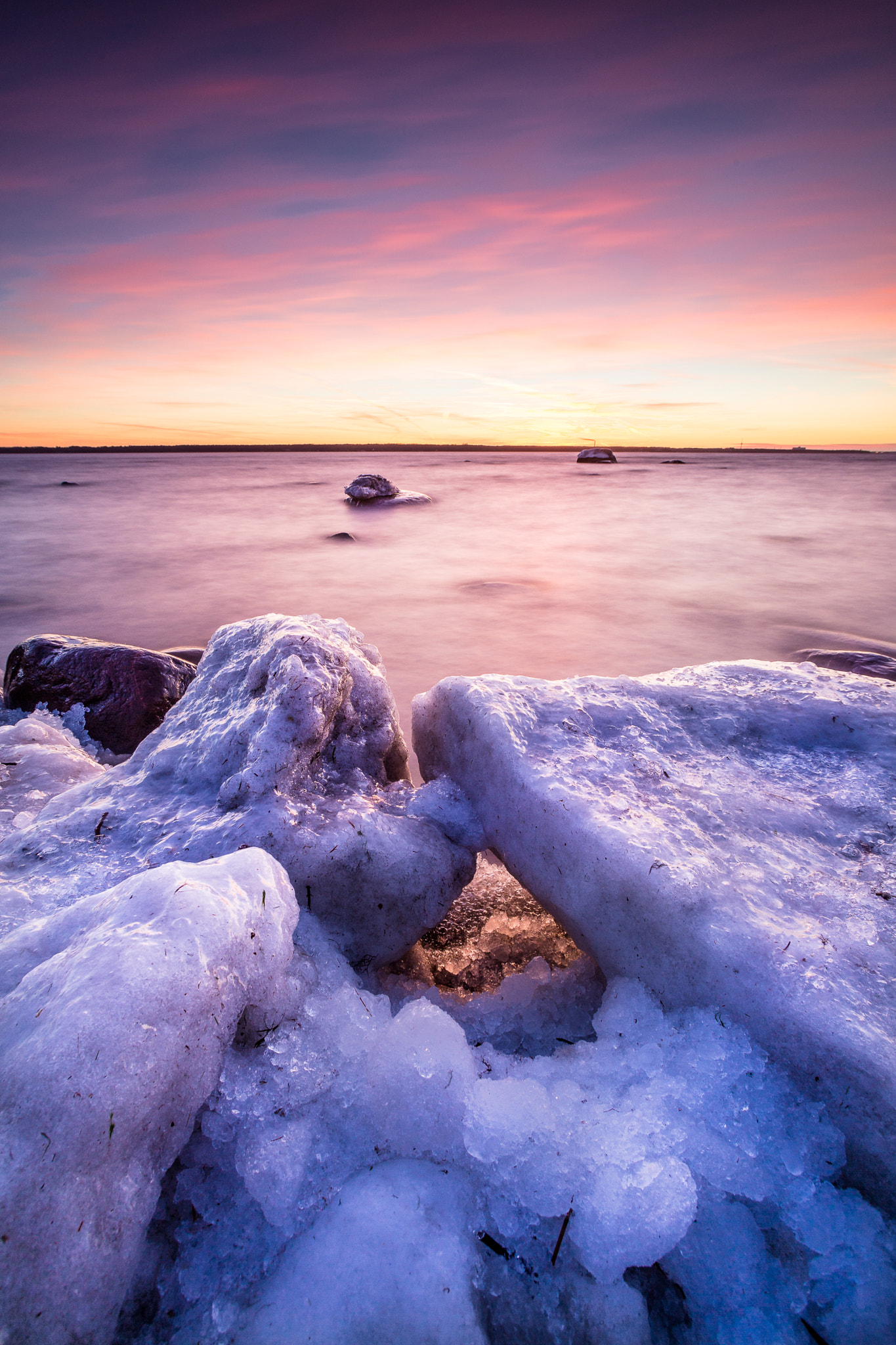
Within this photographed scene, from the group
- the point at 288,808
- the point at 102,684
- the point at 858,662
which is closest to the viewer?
the point at 288,808

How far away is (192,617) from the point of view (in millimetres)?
7000

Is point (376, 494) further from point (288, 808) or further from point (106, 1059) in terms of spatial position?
point (106, 1059)

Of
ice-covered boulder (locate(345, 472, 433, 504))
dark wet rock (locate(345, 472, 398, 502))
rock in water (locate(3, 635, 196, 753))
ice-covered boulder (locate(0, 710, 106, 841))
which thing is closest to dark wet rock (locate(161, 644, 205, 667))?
rock in water (locate(3, 635, 196, 753))

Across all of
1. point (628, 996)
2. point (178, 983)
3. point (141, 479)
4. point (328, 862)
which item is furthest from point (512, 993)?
point (141, 479)

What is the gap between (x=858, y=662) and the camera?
191 inches

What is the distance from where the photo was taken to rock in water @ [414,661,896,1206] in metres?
1.40

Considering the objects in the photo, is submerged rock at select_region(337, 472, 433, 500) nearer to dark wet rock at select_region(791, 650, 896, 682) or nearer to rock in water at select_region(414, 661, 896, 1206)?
dark wet rock at select_region(791, 650, 896, 682)

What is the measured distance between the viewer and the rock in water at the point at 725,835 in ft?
4.58

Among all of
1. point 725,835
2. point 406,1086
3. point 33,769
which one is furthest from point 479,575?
point 406,1086

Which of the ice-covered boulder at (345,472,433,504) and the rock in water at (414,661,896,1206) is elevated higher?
the rock in water at (414,661,896,1206)

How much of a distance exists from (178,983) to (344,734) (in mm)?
1264

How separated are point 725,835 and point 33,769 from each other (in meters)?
2.80

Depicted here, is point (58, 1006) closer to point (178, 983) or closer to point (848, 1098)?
point (178, 983)

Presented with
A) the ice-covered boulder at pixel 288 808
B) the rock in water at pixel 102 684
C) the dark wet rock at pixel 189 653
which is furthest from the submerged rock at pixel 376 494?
the ice-covered boulder at pixel 288 808
